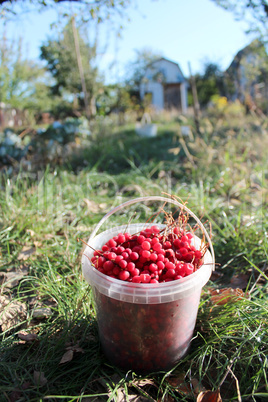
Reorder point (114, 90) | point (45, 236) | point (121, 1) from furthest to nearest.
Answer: point (114, 90)
point (121, 1)
point (45, 236)

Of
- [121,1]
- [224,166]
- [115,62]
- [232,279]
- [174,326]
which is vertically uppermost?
[115,62]

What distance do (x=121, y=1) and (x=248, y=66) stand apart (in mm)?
5395

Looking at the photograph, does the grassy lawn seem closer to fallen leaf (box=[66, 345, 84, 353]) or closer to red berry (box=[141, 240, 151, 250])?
fallen leaf (box=[66, 345, 84, 353])

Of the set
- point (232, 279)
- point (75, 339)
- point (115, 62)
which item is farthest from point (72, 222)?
point (115, 62)

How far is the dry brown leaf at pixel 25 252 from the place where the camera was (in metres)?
1.95

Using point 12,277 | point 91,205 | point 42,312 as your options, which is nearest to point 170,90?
point 91,205

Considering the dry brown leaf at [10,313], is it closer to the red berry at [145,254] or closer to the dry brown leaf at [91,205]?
the red berry at [145,254]

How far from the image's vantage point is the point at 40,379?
1188 millimetres

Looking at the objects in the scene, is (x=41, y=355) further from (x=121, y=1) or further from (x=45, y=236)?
A: (x=121, y=1)

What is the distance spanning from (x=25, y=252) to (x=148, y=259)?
114 centimetres

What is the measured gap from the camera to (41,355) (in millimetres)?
1327

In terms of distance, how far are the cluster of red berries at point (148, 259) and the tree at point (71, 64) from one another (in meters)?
10.0

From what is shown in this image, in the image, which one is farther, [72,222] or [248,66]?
[248,66]

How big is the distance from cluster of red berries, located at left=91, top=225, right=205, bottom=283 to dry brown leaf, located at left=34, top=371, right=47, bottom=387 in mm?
488
